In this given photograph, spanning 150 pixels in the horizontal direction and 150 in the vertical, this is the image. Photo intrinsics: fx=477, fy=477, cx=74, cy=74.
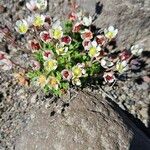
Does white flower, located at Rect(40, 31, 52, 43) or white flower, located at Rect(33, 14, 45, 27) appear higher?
white flower, located at Rect(33, 14, 45, 27)

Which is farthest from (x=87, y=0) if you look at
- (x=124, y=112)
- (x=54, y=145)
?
(x=54, y=145)

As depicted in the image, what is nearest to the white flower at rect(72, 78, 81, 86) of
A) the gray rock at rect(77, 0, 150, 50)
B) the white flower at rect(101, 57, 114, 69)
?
the white flower at rect(101, 57, 114, 69)

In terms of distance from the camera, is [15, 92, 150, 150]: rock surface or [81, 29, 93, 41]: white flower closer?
[15, 92, 150, 150]: rock surface

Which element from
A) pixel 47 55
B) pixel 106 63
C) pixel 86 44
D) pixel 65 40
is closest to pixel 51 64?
pixel 47 55

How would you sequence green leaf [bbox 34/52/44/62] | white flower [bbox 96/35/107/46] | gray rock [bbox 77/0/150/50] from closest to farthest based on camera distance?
white flower [bbox 96/35/107/46] < green leaf [bbox 34/52/44/62] < gray rock [bbox 77/0/150/50]

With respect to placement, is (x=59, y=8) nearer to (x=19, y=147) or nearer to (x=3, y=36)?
(x=3, y=36)

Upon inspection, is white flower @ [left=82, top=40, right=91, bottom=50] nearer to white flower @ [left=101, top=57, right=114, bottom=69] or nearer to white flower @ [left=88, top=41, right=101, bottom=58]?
white flower @ [left=88, top=41, right=101, bottom=58]
